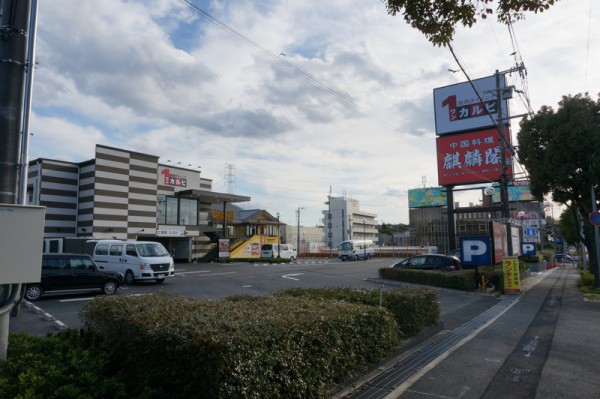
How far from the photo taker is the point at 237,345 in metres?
3.90

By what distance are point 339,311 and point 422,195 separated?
6919 centimetres

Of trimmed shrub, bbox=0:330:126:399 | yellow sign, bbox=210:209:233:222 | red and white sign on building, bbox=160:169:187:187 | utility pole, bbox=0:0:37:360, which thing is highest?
red and white sign on building, bbox=160:169:187:187

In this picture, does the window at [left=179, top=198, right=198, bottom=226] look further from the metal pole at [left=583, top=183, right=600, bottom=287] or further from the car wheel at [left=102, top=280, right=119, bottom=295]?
the metal pole at [left=583, top=183, right=600, bottom=287]

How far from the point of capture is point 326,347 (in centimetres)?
498

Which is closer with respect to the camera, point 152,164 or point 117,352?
point 117,352

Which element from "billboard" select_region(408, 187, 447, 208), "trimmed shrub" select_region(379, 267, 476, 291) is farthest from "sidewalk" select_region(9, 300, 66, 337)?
"billboard" select_region(408, 187, 447, 208)

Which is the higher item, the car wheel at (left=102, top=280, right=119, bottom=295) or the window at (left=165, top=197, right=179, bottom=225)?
the window at (left=165, top=197, right=179, bottom=225)

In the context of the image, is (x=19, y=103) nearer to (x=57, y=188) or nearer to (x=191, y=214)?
(x=57, y=188)

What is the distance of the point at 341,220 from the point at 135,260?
85298 millimetres

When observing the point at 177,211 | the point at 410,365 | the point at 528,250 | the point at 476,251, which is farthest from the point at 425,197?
the point at 410,365

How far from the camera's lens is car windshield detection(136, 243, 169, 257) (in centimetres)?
1931

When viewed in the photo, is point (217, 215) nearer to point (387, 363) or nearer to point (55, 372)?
point (387, 363)

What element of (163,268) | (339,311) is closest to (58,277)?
(163,268)

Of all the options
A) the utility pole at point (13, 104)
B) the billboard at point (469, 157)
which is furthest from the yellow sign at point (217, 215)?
the utility pole at point (13, 104)
